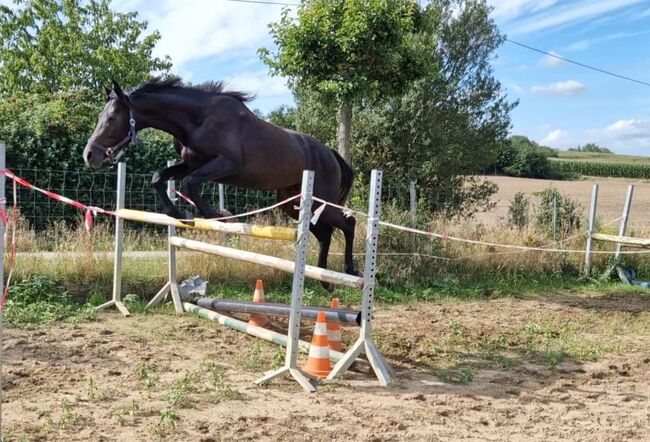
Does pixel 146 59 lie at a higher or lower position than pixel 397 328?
higher

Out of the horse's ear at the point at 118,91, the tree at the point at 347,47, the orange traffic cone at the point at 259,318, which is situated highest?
the tree at the point at 347,47

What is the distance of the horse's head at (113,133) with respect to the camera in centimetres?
470

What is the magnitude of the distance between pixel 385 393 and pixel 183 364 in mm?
1686

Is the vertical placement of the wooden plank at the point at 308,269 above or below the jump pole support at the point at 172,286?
above

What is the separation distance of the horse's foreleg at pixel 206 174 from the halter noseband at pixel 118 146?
1.76ft

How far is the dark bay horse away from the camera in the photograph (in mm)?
4832

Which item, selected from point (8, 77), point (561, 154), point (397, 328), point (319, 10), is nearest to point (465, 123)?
point (319, 10)

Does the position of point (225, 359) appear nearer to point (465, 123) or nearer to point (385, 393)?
point (385, 393)

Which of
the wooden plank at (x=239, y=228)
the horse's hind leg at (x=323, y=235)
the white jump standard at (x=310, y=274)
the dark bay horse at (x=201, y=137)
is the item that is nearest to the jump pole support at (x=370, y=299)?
the white jump standard at (x=310, y=274)

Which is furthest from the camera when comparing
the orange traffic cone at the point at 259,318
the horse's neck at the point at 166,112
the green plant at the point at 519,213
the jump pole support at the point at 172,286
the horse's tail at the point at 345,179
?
the green plant at the point at 519,213

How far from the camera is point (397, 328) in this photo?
660 cm

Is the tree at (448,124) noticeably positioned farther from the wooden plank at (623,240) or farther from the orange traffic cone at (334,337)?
the orange traffic cone at (334,337)

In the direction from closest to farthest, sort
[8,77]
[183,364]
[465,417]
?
1. [465,417]
2. [183,364]
3. [8,77]

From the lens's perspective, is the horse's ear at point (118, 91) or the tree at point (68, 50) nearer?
the horse's ear at point (118, 91)
